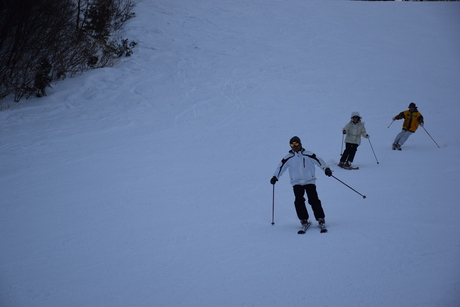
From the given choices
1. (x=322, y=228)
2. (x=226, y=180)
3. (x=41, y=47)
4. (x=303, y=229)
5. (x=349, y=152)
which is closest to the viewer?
(x=322, y=228)

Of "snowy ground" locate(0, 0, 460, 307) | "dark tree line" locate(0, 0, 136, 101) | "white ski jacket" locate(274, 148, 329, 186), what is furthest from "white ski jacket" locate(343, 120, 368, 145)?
"dark tree line" locate(0, 0, 136, 101)

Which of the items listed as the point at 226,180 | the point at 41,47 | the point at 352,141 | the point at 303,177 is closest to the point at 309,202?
the point at 303,177

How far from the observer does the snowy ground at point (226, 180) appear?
4148 mm

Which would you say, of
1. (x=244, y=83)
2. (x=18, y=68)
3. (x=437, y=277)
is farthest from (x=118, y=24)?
(x=437, y=277)

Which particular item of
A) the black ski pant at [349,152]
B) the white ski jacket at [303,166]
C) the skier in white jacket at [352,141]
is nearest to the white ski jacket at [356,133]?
the skier in white jacket at [352,141]

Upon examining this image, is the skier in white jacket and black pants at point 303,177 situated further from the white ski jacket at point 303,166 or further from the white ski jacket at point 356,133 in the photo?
the white ski jacket at point 356,133

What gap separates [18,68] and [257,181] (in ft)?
41.6

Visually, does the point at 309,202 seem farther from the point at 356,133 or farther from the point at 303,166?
the point at 356,133

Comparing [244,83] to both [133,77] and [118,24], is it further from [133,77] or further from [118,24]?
[118,24]

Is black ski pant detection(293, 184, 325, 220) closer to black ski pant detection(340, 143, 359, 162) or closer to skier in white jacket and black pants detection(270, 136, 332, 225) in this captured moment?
skier in white jacket and black pants detection(270, 136, 332, 225)

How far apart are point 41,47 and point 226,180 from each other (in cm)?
1221

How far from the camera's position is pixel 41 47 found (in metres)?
15.4

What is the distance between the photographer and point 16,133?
1152 centimetres

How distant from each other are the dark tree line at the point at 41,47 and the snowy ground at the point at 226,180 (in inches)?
37.2
